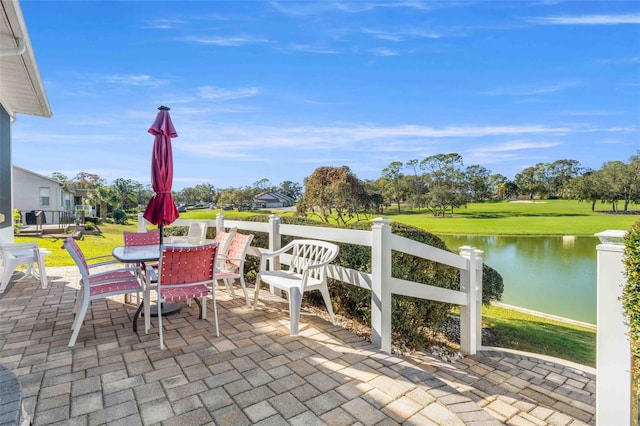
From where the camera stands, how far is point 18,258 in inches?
196

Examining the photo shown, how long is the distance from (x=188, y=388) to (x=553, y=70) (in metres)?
23.4

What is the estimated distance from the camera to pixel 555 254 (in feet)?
60.1

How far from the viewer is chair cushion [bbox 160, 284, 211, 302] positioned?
299 cm

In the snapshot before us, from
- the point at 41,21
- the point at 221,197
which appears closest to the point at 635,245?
the point at 41,21

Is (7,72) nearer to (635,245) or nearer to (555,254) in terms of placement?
(635,245)

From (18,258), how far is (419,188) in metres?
39.2

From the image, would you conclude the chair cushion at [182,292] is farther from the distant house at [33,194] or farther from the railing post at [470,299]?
the distant house at [33,194]

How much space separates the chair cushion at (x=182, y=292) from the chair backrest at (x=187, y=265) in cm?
7

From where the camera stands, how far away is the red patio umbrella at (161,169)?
12.7 feet

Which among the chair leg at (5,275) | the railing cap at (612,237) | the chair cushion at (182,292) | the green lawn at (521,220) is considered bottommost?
the green lawn at (521,220)

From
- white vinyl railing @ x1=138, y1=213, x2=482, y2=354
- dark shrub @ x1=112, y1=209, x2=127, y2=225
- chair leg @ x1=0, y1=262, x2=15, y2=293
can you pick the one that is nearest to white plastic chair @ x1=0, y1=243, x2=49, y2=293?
chair leg @ x1=0, y1=262, x2=15, y2=293

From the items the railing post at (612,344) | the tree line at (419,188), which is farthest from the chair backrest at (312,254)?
the tree line at (419,188)

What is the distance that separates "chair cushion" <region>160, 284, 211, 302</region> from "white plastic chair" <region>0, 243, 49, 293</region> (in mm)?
3553

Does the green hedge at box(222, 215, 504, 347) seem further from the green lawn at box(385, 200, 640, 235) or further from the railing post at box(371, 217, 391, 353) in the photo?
the green lawn at box(385, 200, 640, 235)
